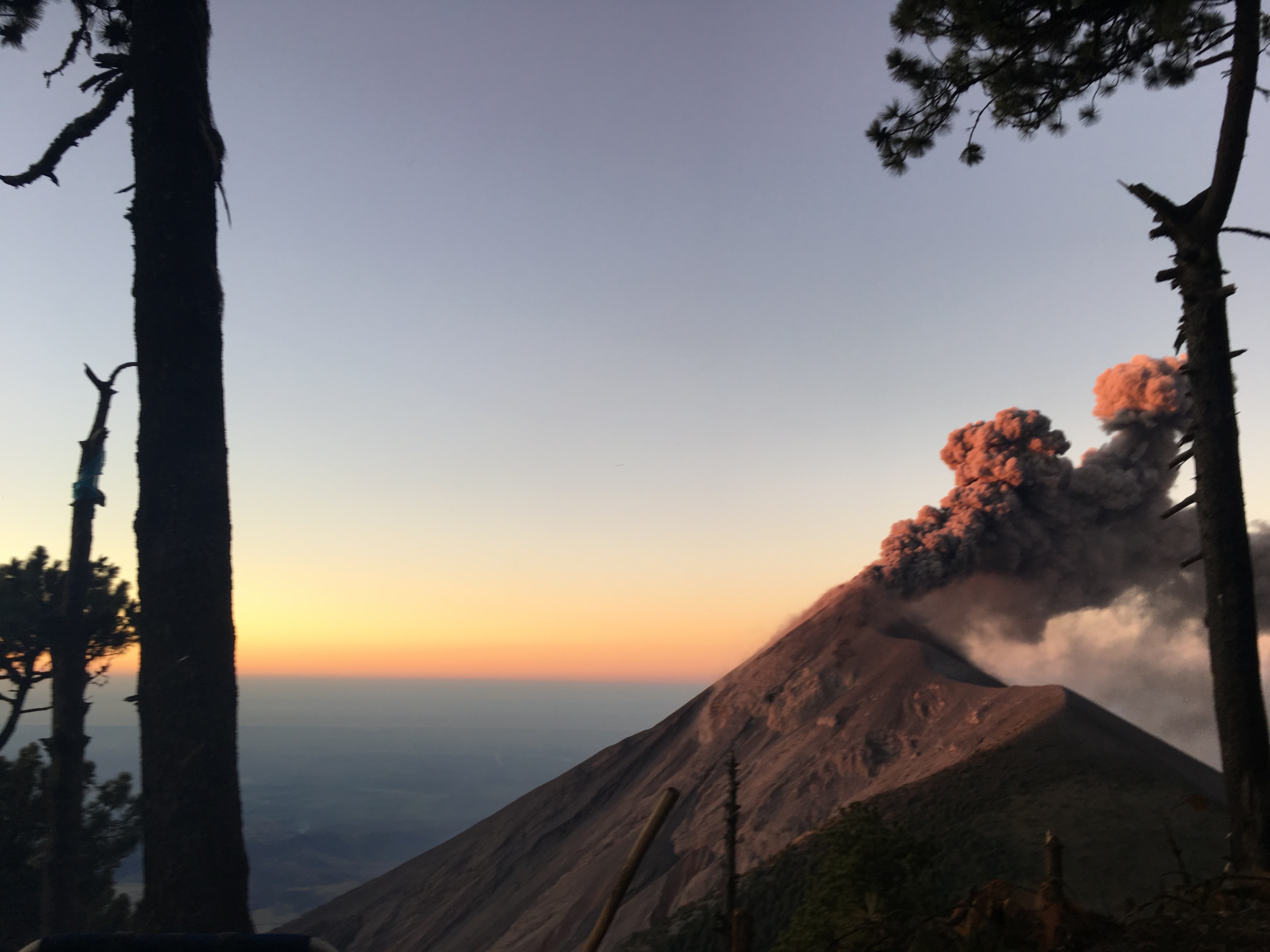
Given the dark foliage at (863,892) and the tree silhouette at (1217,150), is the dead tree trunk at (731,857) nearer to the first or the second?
the dark foliage at (863,892)

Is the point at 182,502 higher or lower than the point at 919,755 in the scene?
higher

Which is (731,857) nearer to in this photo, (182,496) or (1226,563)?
(182,496)

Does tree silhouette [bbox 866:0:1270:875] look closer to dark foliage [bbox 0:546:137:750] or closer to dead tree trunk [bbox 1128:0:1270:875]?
dead tree trunk [bbox 1128:0:1270:875]

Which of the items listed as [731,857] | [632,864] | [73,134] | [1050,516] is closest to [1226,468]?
[731,857]

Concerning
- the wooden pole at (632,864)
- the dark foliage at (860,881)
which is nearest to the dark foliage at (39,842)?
the dark foliage at (860,881)

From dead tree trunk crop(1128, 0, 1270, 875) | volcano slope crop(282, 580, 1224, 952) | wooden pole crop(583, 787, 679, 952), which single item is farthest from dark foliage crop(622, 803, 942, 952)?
volcano slope crop(282, 580, 1224, 952)
